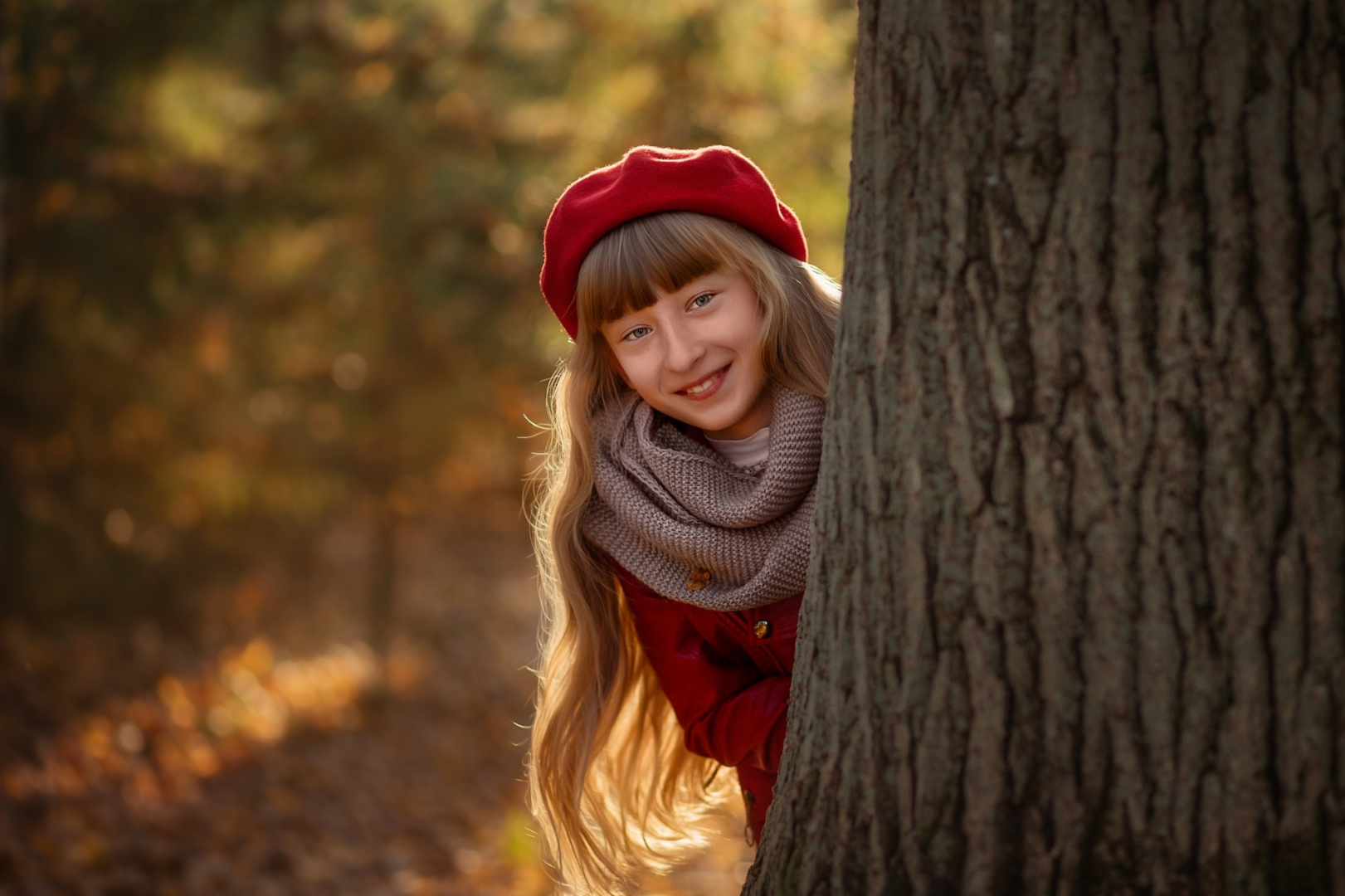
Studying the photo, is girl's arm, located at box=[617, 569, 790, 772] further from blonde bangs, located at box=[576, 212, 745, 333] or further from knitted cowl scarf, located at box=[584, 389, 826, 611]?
blonde bangs, located at box=[576, 212, 745, 333]

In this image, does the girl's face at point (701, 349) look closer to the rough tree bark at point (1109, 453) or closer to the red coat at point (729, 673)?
the red coat at point (729, 673)

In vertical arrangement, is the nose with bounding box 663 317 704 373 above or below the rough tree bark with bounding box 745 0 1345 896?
above

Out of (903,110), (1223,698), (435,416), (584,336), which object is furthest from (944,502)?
(435,416)

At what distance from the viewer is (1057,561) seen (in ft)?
4.60

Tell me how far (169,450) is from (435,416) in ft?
6.79

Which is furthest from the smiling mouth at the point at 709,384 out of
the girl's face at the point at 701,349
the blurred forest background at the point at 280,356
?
the blurred forest background at the point at 280,356

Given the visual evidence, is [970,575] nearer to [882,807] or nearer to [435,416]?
[882,807]

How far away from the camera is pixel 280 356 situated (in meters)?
7.51

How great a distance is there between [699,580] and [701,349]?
48 cm

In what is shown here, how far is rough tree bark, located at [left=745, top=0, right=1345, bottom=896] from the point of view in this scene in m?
1.32

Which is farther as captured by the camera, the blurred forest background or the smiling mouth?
the blurred forest background

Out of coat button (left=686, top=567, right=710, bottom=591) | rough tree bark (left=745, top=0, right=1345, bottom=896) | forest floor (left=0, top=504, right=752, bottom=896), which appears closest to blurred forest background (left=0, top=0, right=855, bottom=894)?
forest floor (left=0, top=504, right=752, bottom=896)

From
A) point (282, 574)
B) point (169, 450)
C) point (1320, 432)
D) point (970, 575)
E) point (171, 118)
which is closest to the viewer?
point (1320, 432)

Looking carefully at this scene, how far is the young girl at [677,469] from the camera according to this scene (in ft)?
7.14
